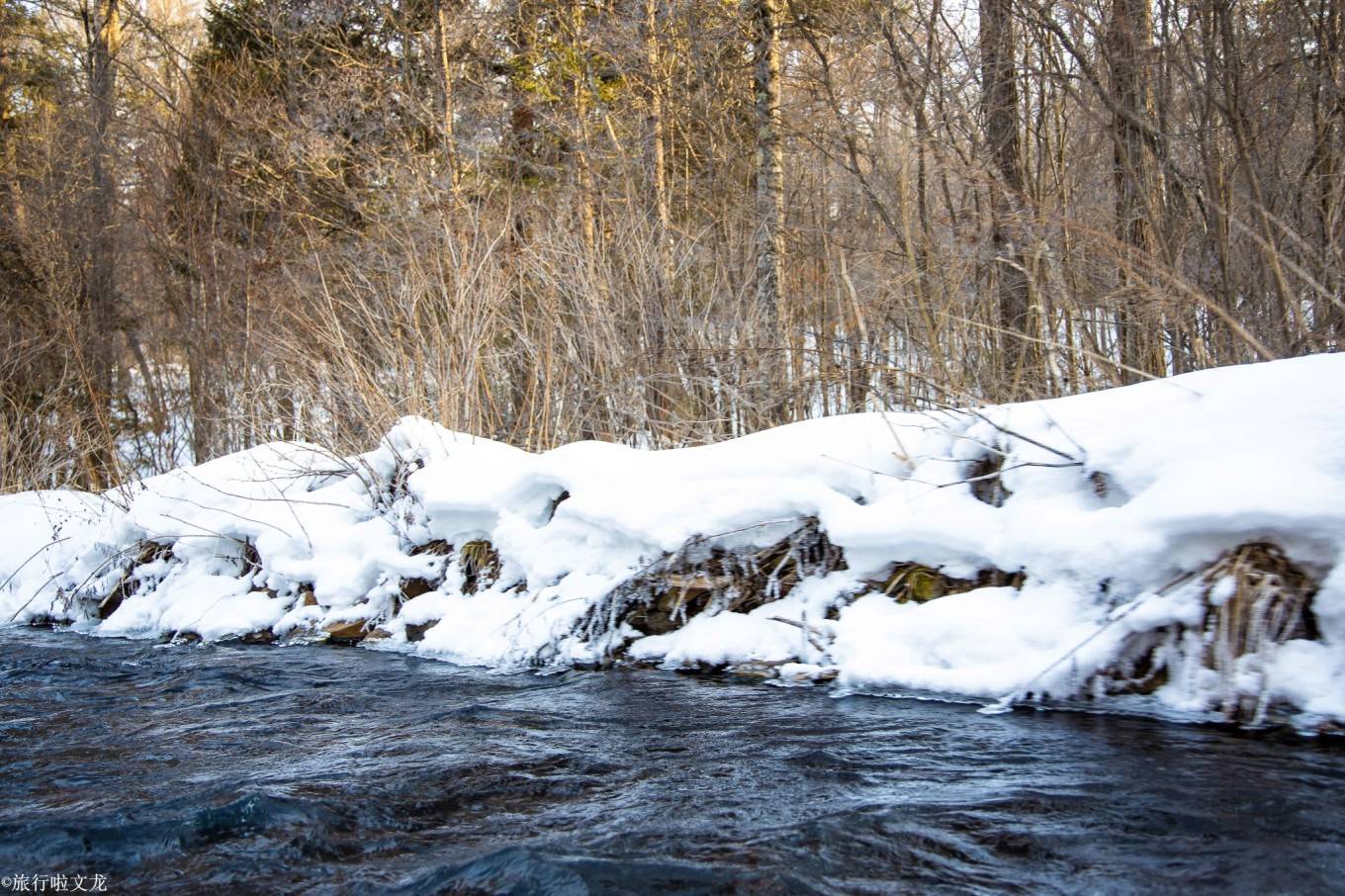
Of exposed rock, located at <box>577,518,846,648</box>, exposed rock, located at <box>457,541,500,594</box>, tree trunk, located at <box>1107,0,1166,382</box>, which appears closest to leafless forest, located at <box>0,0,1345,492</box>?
tree trunk, located at <box>1107,0,1166,382</box>

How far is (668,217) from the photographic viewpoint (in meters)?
8.73

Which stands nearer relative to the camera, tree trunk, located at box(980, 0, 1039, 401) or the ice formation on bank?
the ice formation on bank

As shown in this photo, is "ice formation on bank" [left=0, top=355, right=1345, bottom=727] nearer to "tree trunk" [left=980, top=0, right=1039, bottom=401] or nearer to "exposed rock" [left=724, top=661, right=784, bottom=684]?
"exposed rock" [left=724, top=661, right=784, bottom=684]

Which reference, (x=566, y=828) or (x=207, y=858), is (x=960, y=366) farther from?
(x=207, y=858)

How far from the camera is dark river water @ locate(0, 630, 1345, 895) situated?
6.65ft

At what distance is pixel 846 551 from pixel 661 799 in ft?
5.77

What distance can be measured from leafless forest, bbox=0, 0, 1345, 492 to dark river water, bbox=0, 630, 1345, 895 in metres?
1.81

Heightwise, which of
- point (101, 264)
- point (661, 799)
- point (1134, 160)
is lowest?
point (661, 799)

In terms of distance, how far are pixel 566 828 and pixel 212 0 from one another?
15499mm

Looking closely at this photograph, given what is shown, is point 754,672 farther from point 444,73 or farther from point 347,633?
point 444,73

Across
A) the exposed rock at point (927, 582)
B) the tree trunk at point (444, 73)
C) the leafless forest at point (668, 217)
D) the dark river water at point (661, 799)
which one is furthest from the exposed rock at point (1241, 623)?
the tree trunk at point (444, 73)

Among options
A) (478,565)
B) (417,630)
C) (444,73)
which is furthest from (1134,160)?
(444,73)

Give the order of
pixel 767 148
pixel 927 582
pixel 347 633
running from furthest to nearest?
pixel 767 148 → pixel 347 633 → pixel 927 582

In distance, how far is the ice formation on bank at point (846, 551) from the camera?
291 cm
